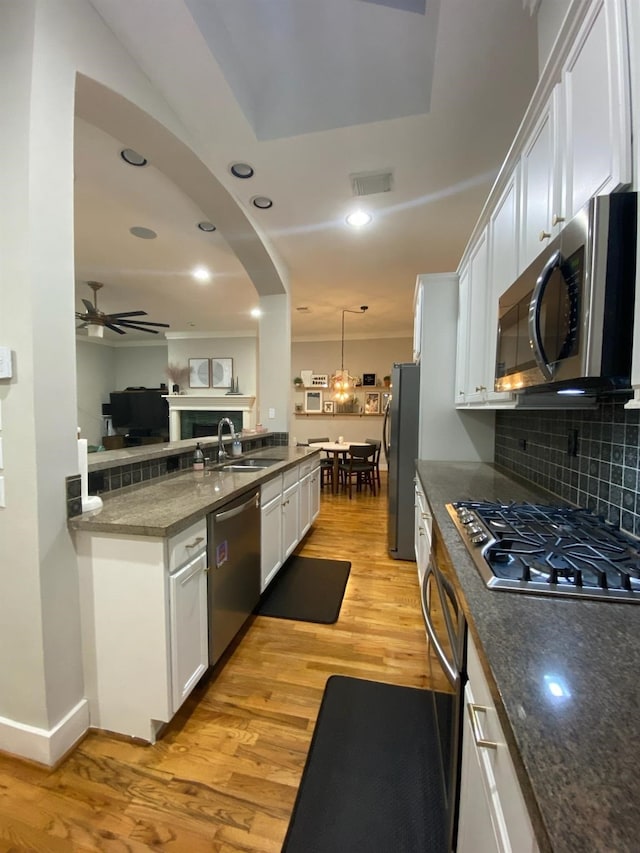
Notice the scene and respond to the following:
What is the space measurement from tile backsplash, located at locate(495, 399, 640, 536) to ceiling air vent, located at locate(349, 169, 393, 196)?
5.90 ft

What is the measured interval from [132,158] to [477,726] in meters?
3.15

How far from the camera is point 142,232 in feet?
10.8

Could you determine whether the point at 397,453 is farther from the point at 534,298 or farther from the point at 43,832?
the point at 43,832

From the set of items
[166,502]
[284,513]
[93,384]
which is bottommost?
[284,513]

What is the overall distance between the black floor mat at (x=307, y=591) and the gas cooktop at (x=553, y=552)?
4.74 ft

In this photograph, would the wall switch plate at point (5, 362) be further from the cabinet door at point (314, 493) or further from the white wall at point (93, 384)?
the white wall at point (93, 384)

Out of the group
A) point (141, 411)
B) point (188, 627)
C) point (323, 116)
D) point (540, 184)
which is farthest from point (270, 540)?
point (141, 411)

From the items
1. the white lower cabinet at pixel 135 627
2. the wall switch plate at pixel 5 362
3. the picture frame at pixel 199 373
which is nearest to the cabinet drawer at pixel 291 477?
the white lower cabinet at pixel 135 627

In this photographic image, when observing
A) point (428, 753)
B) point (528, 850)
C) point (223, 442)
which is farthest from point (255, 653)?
point (528, 850)

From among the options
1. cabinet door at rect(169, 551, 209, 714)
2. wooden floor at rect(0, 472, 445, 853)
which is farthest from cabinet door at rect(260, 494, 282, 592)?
cabinet door at rect(169, 551, 209, 714)

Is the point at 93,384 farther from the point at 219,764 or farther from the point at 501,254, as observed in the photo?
the point at 501,254

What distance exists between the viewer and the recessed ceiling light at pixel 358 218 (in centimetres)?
Answer: 283

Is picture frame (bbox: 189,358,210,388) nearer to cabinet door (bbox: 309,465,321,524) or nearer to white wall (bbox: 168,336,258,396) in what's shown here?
white wall (bbox: 168,336,258,396)

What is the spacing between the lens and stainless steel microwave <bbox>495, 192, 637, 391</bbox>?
778 millimetres
